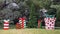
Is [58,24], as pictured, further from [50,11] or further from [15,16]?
[15,16]

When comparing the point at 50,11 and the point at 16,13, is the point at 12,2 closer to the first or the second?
the point at 16,13

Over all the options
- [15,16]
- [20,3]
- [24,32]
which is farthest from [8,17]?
[24,32]

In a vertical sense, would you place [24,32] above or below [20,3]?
below

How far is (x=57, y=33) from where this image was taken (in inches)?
526

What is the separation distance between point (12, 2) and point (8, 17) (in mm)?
1921

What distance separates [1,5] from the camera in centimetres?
2083

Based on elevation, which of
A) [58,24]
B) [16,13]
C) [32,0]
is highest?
[32,0]

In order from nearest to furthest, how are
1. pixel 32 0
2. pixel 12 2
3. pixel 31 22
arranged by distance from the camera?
pixel 31 22
pixel 32 0
pixel 12 2

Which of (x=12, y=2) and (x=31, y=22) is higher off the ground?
(x=12, y=2)

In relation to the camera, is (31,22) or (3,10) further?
(3,10)

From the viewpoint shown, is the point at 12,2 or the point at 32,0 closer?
the point at 32,0

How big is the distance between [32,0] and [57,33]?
24.9 ft

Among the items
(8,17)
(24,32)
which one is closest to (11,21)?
(8,17)

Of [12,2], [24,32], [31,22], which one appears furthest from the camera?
[12,2]
